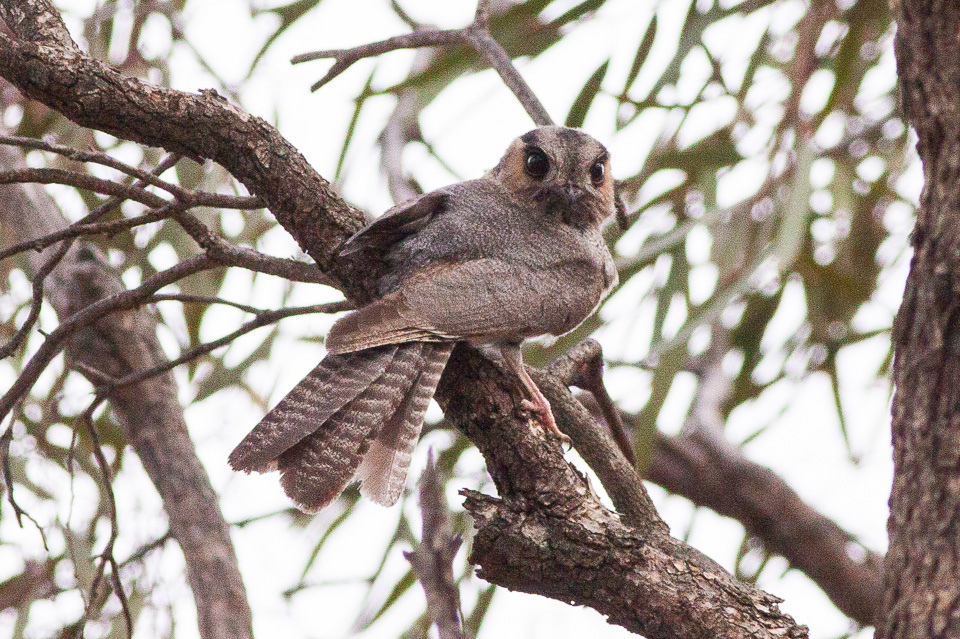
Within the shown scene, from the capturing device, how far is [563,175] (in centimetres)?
244

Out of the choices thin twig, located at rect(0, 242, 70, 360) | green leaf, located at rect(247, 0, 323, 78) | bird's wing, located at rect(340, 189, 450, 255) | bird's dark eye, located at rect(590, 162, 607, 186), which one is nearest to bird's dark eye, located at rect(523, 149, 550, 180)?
bird's dark eye, located at rect(590, 162, 607, 186)

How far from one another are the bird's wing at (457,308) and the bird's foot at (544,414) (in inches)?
7.8

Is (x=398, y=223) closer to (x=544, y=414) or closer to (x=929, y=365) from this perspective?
(x=544, y=414)

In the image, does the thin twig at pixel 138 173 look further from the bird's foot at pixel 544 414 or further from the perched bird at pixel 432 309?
the bird's foot at pixel 544 414

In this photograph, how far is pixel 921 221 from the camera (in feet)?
4.82

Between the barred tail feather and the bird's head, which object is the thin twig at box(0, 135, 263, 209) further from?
the bird's head

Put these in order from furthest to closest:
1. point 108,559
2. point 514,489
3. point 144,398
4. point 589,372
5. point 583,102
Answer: point 583,102 < point 144,398 < point 589,372 < point 108,559 < point 514,489

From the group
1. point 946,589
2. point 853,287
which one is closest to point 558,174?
point 946,589

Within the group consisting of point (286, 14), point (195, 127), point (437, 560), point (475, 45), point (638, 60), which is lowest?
point (437, 560)

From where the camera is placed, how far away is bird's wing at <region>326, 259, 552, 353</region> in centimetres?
190

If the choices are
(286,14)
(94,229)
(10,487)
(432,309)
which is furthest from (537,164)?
(286,14)

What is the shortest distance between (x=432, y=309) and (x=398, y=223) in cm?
19

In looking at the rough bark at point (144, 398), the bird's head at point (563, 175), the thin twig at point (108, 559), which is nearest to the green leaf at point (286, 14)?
the rough bark at point (144, 398)

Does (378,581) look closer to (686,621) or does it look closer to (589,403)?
(589,403)
